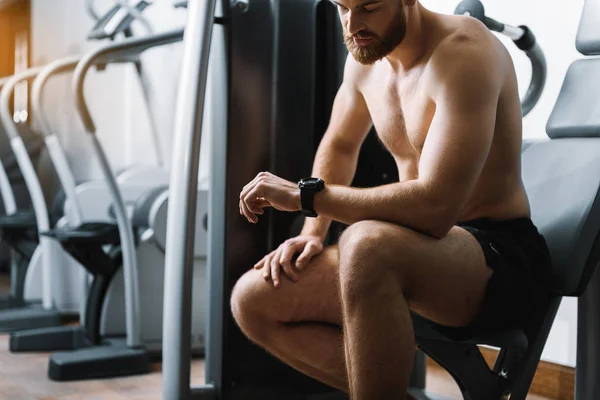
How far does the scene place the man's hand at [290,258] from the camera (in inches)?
62.6

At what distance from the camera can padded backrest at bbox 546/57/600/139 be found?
1589 millimetres

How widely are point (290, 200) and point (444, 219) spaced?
0.28 metres

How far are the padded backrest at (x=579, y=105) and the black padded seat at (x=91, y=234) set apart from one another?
184 cm

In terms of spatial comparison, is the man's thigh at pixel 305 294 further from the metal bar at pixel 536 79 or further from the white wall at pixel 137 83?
the white wall at pixel 137 83

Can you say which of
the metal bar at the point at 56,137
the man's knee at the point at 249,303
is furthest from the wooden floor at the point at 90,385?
the man's knee at the point at 249,303

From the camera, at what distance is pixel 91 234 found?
2.93m

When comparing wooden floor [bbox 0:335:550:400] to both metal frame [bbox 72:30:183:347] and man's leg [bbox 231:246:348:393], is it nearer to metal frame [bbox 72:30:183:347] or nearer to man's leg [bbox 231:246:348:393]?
metal frame [bbox 72:30:183:347]

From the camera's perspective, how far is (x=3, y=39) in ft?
21.4

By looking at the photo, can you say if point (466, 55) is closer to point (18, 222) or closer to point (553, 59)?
point (553, 59)

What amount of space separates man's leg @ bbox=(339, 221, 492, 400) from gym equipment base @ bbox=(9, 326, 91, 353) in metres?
2.13

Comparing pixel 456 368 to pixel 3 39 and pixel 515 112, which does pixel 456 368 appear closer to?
pixel 515 112

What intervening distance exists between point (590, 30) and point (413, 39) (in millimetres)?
402

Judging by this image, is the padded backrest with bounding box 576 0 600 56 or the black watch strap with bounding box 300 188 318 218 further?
the padded backrest with bounding box 576 0 600 56

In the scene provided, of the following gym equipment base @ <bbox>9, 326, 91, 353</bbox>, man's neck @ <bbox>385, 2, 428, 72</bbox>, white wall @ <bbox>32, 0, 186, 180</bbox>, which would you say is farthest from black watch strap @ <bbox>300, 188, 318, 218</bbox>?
white wall @ <bbox>32, 0, 186, 180</bbox>
